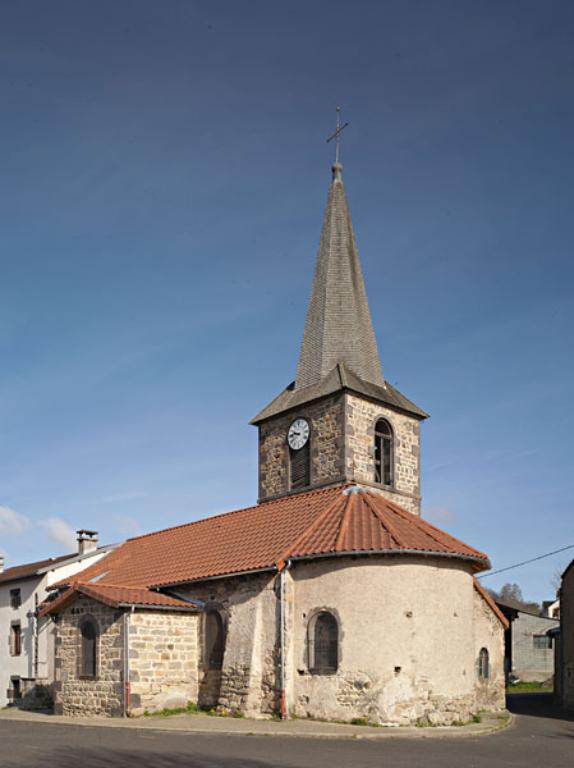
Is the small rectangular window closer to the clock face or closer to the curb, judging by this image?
the curb

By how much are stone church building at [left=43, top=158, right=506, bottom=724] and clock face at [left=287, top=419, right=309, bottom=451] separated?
6 centimetres

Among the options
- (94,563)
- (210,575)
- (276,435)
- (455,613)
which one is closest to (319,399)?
(276,435)

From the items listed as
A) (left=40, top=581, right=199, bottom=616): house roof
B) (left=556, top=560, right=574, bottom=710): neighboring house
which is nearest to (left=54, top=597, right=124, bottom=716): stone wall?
(left=40, top=581, right=199, bottom=616): house roof

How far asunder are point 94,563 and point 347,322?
14.0 m

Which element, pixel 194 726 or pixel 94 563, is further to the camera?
pixel 94 563

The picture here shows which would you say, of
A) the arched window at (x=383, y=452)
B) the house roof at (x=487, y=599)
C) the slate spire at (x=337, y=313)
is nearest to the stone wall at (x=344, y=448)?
the arched window at (x=383, y=452)

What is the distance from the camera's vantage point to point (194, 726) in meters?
18.7

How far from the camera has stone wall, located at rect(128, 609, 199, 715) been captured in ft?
71.4

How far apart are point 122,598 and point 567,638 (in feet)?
55.3

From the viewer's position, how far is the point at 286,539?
74.8 ft

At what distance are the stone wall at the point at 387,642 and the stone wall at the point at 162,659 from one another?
3.66 meters

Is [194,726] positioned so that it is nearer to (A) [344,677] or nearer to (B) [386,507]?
(A) [344,677]

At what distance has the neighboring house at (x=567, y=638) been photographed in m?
29.7

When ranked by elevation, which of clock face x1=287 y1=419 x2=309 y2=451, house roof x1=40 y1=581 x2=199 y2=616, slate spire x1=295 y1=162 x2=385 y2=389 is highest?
slate spire x1=295 y1=162 x2=385 y2=389
